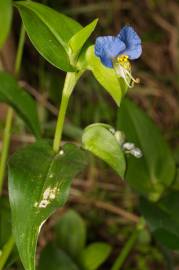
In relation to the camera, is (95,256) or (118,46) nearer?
(118,46)

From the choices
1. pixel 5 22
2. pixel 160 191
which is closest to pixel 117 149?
pixel 5 22

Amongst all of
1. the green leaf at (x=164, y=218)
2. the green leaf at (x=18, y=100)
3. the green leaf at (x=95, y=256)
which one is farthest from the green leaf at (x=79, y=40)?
the green leaf at (x=95, y=256)

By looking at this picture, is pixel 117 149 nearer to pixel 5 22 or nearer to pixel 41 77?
pixel 5 22

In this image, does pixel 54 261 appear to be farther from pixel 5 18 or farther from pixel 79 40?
pixel 5 18

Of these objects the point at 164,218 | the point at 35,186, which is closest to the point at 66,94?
the point at 35,186

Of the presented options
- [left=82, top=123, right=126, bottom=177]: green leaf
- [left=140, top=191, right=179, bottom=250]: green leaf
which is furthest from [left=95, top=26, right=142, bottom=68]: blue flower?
[left=140, top=191, right=179, bottom=250]: green leaf

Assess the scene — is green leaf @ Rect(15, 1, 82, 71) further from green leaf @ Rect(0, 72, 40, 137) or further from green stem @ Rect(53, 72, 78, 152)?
green leaf @ Rect(0, 72, 40, 137)
